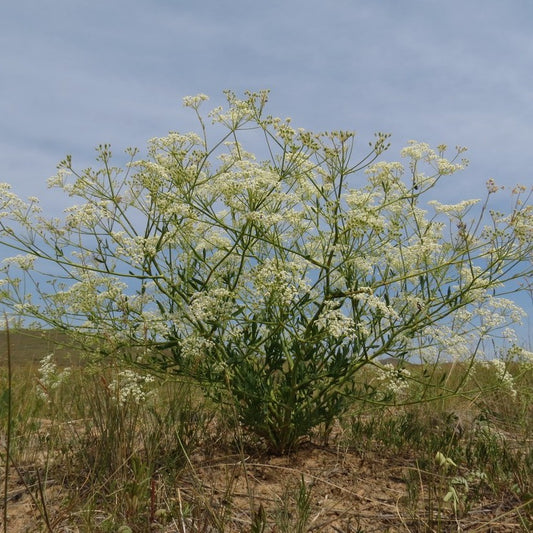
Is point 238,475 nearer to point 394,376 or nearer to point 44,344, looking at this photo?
point 394,376

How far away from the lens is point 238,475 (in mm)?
4129

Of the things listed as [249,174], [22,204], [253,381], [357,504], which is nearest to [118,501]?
[253,381]

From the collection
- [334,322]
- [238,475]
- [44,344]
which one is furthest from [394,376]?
[44,344]

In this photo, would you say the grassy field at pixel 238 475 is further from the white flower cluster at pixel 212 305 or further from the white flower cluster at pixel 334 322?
the white flower cluster at pixel 334 322

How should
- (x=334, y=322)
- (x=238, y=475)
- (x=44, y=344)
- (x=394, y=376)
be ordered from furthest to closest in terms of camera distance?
(x=44, y=344) < (x=394, y=376) < (x=238, y=475) < (x=334, y=322)

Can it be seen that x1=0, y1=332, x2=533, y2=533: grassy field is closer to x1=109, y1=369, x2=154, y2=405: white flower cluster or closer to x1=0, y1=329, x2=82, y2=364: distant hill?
x1=109, y1=369, x2=154, y2=405: white flower cluster

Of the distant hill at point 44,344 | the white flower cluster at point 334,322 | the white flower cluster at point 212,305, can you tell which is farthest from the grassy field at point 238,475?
the white flower cluster at point 334,322

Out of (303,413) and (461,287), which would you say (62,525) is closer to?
(303,413)

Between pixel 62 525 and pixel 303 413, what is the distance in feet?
6.32

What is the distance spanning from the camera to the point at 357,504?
3949 millimetres

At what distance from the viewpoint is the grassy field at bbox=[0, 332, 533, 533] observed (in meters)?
3.36

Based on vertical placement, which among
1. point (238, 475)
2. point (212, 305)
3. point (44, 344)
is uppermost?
point (44, 344)

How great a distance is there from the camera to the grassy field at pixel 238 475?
3355mm

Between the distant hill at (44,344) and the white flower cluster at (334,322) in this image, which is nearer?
the white flower cluster at (334,322)
